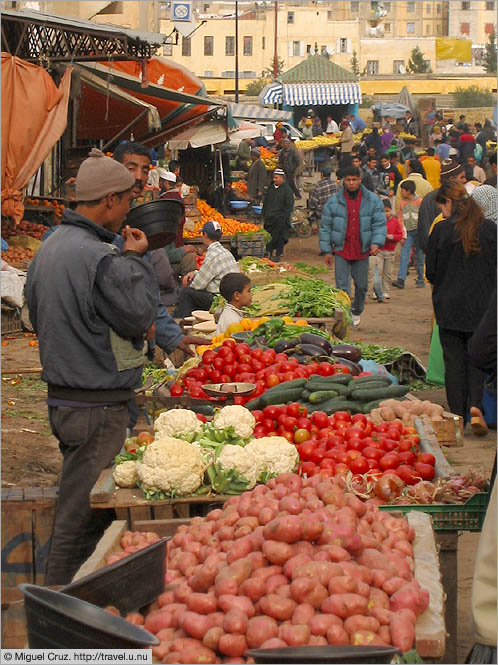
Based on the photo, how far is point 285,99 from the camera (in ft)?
142

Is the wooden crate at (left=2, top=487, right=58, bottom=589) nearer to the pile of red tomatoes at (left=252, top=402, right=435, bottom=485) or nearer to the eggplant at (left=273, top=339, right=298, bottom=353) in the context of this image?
the pile of red tomatoes at (left=252, top=402, right=435, bottom=485)

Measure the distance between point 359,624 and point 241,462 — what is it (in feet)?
5.20

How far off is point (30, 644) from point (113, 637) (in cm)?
32

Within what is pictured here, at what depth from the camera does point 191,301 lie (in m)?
10.6

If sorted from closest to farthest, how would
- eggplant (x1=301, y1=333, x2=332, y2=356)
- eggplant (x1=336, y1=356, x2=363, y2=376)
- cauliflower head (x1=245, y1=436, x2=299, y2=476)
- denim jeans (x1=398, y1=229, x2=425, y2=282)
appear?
1. cauliflower head (x1=245, y1=436, x2=299, y2=476)
2. eggplant (x1=336, y1=356, x2=363, y2=376)
3. eggplant (x1=301, y1=333, x2=332, y2=356)
4. denim jeans (x1=398, y1=229, x2=425, y2=282)

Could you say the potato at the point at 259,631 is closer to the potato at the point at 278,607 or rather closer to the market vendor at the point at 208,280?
the potato at the point at 278,607

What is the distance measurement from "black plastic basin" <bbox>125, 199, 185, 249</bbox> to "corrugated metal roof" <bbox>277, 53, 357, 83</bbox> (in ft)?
134

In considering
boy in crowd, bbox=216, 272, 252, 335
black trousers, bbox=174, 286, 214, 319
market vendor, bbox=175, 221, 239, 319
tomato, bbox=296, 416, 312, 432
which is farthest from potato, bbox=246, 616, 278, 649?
black trousers, bbox=174, 286, 214, 319

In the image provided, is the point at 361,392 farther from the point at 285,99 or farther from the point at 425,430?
the point at 285,99

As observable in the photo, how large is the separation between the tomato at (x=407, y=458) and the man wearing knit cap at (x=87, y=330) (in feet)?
4.38

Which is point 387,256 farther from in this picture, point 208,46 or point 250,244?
point 208,46

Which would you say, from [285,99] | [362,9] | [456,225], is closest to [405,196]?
[456,225]

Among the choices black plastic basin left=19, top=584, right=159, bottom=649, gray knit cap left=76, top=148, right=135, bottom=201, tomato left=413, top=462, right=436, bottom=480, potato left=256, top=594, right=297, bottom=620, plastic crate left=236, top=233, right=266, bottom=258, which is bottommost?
plastic crate left=236, top=233, right=266, bottom=258

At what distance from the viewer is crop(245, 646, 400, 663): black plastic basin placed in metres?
2.78
